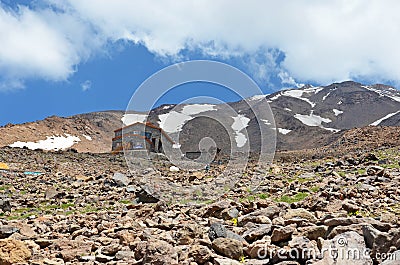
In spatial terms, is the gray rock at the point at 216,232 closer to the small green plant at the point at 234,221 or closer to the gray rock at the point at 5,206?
the small green plant at the point at 234,221

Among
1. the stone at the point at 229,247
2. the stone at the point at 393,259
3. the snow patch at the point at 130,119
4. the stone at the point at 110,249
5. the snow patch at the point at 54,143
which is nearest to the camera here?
the stone at the point at 393,259

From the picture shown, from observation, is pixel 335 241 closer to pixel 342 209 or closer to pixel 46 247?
pixel 342 209

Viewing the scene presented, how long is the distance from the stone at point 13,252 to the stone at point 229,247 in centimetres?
280

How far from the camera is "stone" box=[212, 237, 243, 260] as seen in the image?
535 cm

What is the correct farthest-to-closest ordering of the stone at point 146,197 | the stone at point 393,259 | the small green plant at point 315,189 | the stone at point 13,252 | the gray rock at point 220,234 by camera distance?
the stone at point 146,197 < the small green plant at point 315,189 < the gray rock at point 220,234 < the stone at point 13,252 < the stone at point 393,259

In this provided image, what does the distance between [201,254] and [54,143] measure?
75583 mm

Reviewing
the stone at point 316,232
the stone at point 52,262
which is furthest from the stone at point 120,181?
the stone at point 316,232

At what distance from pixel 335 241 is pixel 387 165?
460 inches

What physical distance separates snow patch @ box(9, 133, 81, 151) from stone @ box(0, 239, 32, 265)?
62.8 meters

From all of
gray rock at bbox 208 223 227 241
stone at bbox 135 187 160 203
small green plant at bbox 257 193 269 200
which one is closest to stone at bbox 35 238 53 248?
gray rock at bbox 208 223 227 241

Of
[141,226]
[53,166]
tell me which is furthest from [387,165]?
[53,166]

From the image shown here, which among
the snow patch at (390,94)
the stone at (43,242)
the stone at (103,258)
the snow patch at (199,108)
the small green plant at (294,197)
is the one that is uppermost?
the snow patch at (390,94)

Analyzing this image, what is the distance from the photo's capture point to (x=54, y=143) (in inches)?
2970

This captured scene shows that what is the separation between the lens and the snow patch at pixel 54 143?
220 feet
